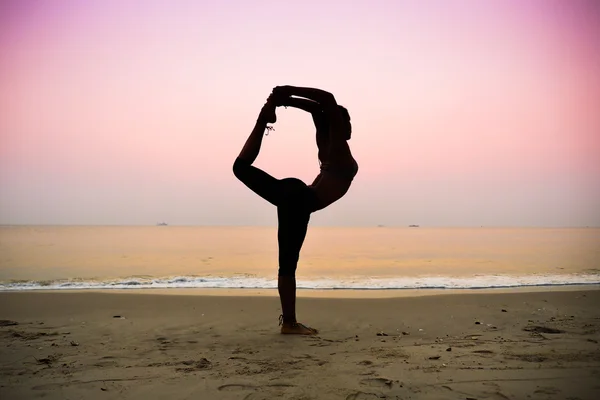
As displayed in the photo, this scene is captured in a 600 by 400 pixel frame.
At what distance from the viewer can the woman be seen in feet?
16.9

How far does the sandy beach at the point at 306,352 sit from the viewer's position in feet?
11.3

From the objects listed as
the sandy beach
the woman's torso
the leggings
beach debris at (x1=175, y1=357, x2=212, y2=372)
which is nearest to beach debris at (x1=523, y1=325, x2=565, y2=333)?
the sandy beach

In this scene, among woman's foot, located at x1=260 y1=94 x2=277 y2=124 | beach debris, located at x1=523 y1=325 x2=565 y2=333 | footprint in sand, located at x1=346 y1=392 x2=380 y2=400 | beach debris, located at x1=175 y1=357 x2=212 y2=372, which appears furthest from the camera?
beach debris, located at x1=523 y1=325 x2=565 y2=333

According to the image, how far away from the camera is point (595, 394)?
3256 millimetres

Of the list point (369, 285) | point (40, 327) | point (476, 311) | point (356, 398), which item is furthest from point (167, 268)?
point (356, 398)

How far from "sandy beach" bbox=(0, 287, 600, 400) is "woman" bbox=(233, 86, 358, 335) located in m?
0.80

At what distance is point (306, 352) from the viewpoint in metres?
4.54

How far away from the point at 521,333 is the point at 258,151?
136 inches

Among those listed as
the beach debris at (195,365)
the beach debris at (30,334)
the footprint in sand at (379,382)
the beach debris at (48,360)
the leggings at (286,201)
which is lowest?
the footprint in sand at (379,382)

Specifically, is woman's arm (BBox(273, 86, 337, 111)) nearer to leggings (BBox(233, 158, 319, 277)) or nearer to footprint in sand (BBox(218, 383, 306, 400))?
leggings (BBox(233, 158, 319, 277))

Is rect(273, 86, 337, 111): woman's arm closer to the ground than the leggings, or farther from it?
farther from it

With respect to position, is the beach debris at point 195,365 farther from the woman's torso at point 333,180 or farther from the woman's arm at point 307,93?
the woman's arm at point 307,93

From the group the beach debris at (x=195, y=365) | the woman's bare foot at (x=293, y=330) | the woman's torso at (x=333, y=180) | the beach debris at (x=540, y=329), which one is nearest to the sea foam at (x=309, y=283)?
the beach debris at (x=540, y=329)

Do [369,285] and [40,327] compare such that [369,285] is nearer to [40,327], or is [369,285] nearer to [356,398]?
[40,327]
